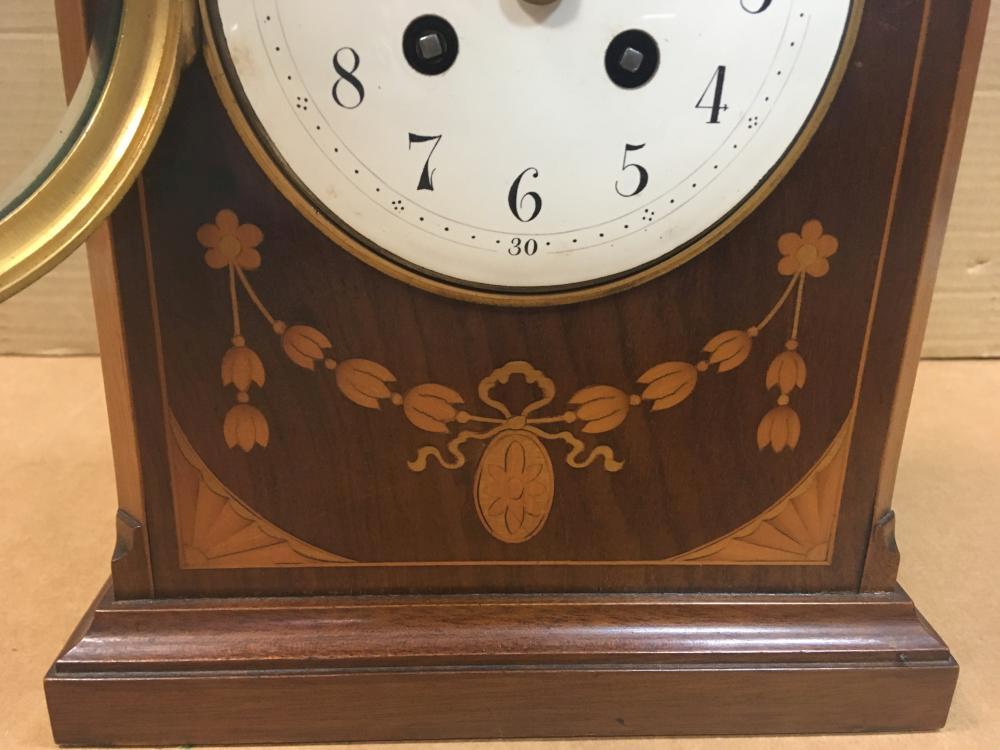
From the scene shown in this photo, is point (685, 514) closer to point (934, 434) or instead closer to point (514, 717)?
point (514, 717)

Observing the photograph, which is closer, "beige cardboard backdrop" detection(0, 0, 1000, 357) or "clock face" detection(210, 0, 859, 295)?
"clock face" detection(210, 0, 859, 295)

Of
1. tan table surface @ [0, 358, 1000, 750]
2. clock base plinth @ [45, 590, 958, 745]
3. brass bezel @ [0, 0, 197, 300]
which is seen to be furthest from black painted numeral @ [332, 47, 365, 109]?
tan table surface @ [0, 358, 1000, 750]

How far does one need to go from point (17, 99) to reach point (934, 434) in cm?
144

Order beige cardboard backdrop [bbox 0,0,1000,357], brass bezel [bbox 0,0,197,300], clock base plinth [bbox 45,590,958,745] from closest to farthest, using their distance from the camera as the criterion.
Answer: brass bezel [bbox 0,0,197,300] < clock base plinth [bbox 45,590,958,745] < beige cardboard backdrop [bbox 0,0,1000,357]

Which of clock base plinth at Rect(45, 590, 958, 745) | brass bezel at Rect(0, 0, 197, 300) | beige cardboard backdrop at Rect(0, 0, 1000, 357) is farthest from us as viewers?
beige cardboard backdrop at Rect(0, 0, 1000, 357)

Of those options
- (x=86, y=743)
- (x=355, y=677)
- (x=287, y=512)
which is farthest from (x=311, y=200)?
(x=86, y=743)

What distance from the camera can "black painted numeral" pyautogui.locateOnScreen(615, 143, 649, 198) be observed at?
0.69 meters

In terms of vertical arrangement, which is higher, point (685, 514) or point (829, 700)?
point (685, 514)

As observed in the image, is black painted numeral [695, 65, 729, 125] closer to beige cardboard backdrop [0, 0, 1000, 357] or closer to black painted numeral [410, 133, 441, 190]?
black painted numeral [410, 133, 441, 190]

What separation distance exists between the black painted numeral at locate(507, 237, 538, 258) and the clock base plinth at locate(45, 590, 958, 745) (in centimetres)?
32

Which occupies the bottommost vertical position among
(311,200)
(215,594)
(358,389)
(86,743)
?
(86,743)

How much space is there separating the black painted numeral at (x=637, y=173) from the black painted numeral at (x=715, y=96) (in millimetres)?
52

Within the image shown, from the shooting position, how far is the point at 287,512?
80 centimetres

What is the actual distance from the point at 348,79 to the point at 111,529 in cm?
70
